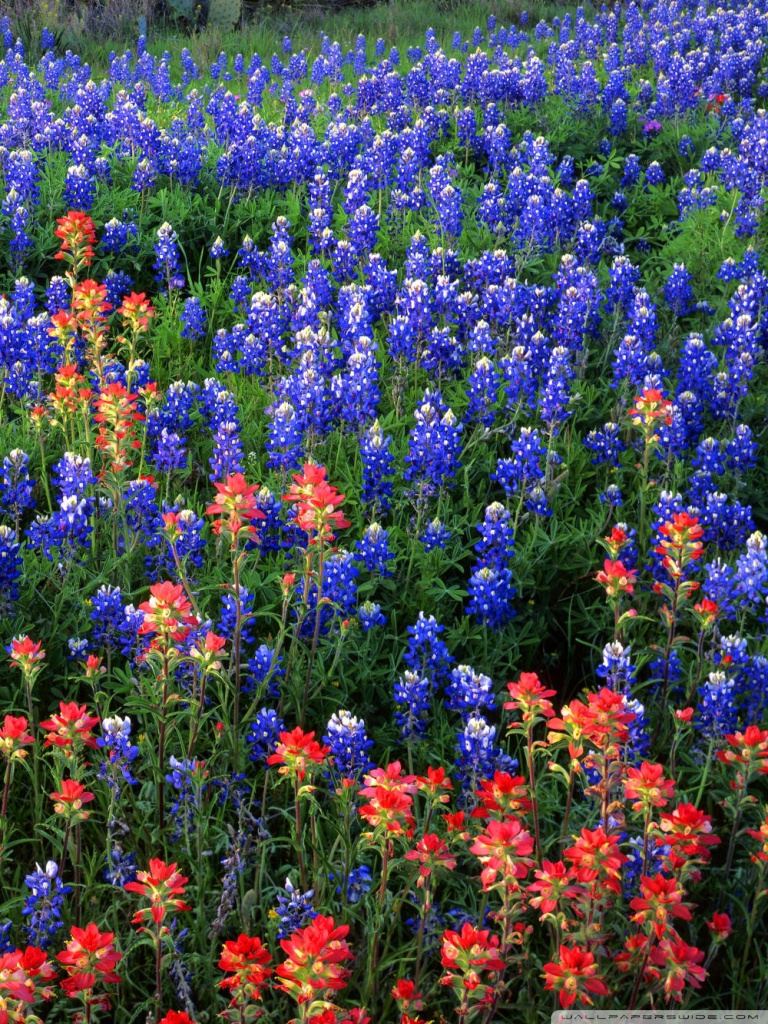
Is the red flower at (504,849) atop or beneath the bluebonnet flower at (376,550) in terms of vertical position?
beneath

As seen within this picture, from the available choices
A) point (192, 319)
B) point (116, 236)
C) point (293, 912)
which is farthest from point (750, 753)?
point (116, 236)

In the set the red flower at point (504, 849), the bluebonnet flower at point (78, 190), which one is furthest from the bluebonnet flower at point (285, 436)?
the bluebonnet flower at point (78, 190)

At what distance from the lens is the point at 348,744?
2543 mm

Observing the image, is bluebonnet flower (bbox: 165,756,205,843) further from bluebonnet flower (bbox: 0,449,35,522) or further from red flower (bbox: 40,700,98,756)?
bluebonnet flower (bbox: 0,449,35,522)

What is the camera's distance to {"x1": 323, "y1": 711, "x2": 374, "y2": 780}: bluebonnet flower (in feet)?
8.29

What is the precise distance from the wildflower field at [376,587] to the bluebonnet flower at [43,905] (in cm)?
1

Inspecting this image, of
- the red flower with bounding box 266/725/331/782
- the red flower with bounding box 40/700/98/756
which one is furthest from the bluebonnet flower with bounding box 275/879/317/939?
the red flower with bounding box 40/700/98/756

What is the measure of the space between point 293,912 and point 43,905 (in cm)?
52

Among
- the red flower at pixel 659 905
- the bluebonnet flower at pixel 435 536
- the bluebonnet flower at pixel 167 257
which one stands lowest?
the red flower at pixel 659 905

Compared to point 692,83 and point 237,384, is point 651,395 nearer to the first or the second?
point 237,384

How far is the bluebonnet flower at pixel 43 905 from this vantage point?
2275 mm

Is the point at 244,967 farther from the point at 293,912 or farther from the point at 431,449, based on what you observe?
the point at 431,449

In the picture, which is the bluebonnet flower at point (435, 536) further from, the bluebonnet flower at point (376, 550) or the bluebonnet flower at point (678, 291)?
the bluebonnet flower at point (678, 291)

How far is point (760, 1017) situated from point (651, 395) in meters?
1.73
